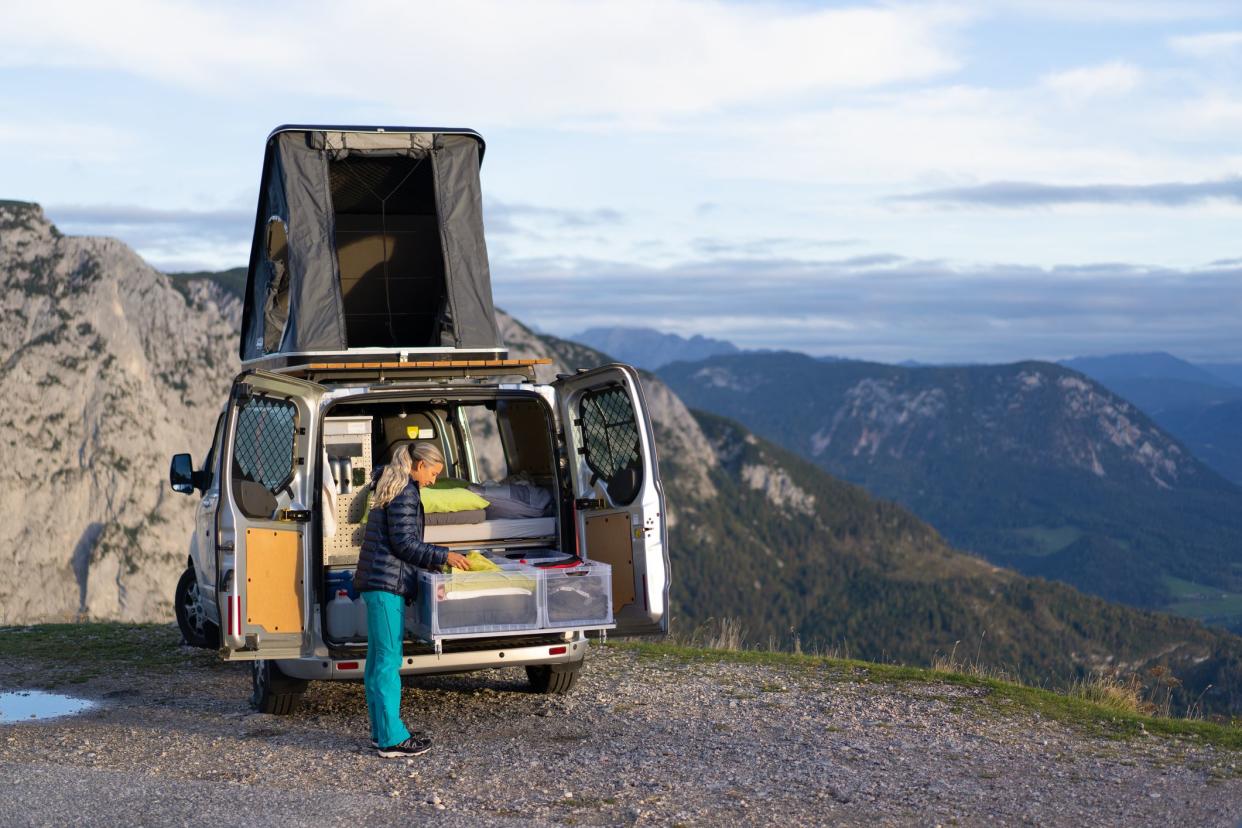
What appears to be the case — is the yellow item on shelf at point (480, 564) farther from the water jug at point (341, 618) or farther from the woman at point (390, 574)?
the water jug at point (341, 618)

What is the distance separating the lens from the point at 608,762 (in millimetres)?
8070

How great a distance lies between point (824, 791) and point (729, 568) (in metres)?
143

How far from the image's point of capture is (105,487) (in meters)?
92.8

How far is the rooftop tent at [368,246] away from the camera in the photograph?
12242 mm

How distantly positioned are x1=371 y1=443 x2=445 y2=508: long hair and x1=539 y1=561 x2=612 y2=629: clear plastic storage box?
110cm

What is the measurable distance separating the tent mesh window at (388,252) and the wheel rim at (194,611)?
118 inches

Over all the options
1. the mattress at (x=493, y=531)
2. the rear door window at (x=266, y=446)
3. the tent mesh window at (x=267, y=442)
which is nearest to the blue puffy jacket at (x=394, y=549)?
the rear door window at (x=266, y=446)

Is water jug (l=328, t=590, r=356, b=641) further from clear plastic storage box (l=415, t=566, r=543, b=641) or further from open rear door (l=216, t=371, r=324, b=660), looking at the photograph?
clear plastic storage box (l=415, t=566, r=543, b=641)

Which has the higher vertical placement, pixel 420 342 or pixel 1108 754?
pixel 420 342

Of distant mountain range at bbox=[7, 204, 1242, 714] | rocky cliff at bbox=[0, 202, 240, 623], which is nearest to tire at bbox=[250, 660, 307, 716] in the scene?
distant mountain range at bbox=[7, 204, 1242, 714]

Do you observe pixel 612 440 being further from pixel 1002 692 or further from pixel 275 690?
pixel 1002 692

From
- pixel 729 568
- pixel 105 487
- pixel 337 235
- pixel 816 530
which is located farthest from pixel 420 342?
pixel 816 530

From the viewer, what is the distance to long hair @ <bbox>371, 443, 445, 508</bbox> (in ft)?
27.1

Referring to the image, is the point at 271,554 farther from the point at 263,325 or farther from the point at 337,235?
the point at 337,235
